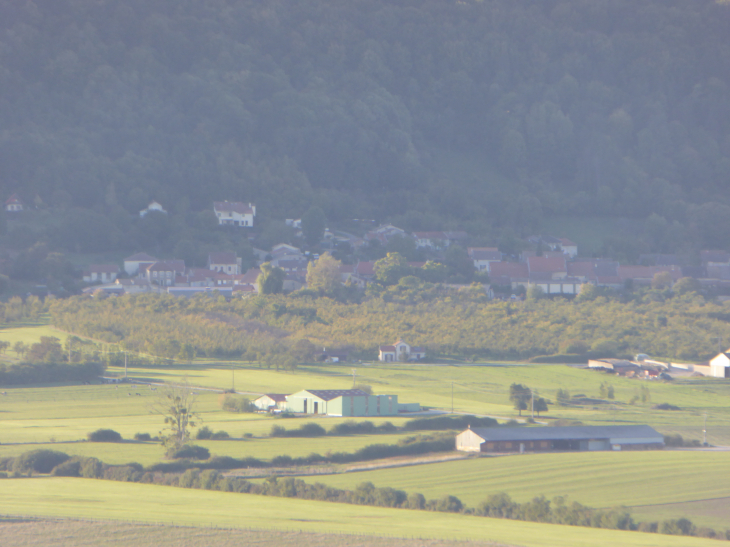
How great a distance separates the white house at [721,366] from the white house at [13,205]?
42985mm

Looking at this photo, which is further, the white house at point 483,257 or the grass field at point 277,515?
the white house at point 483,257

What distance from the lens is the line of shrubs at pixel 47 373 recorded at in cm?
3250

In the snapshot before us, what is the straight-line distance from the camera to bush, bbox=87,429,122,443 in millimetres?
23703

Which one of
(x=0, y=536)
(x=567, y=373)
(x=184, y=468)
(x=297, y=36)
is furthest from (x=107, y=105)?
(x=0, y=536)

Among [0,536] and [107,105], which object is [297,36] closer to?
[107,105]

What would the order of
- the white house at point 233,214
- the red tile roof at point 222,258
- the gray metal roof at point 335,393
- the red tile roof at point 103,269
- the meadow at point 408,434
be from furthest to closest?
the white house at point 233,214
the red tile roof at point 222,258
the red tile roof at point 103,269
the gray metal roof at point 335,393
the meadow at point 408,434

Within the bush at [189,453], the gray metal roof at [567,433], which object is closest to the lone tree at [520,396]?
the gray metal roof at [567,433]

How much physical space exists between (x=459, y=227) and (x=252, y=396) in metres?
41.9

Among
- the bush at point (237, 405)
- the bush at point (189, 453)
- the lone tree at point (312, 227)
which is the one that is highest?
the lone tree at point (312, 227)

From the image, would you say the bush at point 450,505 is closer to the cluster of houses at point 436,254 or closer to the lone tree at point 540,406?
the lone tree at point 540,406

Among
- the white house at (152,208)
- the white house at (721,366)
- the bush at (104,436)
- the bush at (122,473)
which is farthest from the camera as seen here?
the white house at (152,208)

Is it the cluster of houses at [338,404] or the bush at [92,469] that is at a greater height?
the cluster of houses at [338,404]

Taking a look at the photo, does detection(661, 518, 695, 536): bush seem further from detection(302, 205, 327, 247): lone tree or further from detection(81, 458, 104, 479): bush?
detection(302, 205, 327, 247): lone tree

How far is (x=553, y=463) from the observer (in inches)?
858
